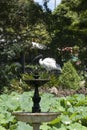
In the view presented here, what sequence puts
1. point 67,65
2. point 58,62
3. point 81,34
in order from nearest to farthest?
1. point 67,65
2. point 81,34
3. point 58,62

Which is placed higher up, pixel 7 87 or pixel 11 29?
pixel 11 29

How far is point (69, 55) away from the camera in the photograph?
92.9 ft

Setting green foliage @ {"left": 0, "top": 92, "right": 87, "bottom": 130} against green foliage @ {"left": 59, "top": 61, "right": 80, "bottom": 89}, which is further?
green foliage @ {"left": 59, "top": 61, "right": 80, "bottom": 89}

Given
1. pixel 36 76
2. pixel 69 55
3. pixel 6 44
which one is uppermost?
pixel 69 55

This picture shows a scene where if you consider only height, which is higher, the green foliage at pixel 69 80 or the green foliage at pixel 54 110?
the green foliage at pixel 69 80

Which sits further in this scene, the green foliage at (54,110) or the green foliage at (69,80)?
the green foliage at (69,80)

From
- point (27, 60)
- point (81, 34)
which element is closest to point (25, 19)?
point (81, 34)

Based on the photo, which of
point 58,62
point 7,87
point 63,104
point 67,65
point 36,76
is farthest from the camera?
point 58,62

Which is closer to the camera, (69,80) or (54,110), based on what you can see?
(54,110)

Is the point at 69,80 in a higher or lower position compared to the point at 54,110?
higher

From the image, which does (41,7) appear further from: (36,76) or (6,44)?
(36,76)

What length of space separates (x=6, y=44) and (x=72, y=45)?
1118 centimetres

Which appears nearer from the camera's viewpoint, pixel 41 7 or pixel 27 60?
pixel 41 7

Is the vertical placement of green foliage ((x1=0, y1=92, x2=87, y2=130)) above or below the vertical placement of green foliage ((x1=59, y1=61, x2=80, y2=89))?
below
